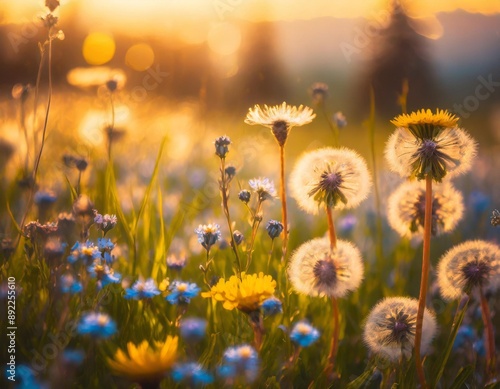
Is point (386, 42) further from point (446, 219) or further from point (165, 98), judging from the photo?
point (446, 219)

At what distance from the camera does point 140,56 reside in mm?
6066

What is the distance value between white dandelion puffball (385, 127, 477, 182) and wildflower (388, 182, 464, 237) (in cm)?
44

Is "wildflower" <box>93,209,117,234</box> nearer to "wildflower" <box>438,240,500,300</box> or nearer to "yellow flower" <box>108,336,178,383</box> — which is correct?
"yellow flower" <box>108,336,178,383</box>

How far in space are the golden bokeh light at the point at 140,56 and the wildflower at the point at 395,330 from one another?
14.4ft

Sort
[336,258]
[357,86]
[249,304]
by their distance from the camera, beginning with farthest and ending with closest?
[357,86], [336,258], [249,304]

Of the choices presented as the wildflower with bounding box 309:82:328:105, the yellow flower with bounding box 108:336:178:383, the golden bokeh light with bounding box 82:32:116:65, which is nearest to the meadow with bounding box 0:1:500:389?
the yellow flower with bounding box 108:336:178:383

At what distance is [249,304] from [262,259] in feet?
3.65

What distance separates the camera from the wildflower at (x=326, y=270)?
2.00 meters

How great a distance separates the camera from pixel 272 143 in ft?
19.3

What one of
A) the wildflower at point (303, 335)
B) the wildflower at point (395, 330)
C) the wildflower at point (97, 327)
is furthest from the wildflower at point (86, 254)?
the wildflower at point (395, 330)

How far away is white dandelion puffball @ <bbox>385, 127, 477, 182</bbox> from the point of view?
69.9 inches

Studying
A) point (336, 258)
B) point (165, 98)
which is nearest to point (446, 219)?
point (336, 258)

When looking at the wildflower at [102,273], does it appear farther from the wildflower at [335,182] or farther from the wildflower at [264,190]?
the wildflower at [335,182]

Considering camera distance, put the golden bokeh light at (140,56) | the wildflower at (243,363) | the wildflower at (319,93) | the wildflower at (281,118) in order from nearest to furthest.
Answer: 1. the wildflower at (243,363)
2. the wildflower at (281,118)
3. the wildflower at (319,93)
4. the golden bokeh light at (140,56)
